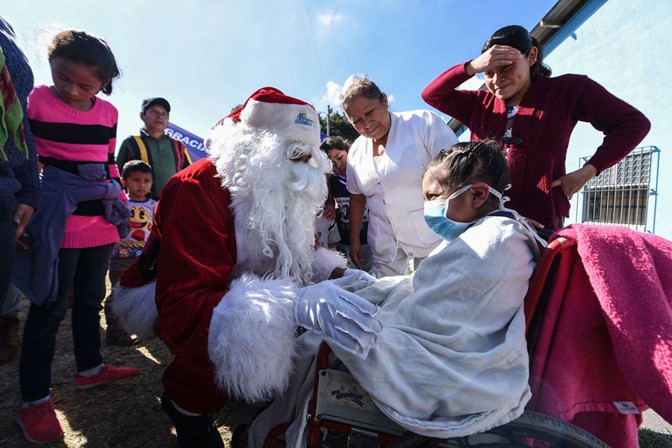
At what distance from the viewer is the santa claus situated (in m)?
1.22

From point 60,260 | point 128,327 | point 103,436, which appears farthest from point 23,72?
point 103,436

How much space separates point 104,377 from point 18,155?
5.47 ft

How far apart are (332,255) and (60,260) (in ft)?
5.01

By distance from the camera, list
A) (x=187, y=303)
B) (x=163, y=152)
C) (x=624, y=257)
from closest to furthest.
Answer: (x=624, y=257) → (x=187, y=303) → (x=163, y=152)

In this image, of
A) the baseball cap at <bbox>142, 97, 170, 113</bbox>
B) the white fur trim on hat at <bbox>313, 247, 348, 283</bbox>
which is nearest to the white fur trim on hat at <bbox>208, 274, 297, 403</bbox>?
the white fur trim on hat at <bbox>313, 247, 348, 283</bbox>

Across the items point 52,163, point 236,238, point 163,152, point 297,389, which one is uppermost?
point 163,152

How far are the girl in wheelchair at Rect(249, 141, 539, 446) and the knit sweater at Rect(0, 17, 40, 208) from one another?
4.52 ft

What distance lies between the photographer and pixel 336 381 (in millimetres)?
1146

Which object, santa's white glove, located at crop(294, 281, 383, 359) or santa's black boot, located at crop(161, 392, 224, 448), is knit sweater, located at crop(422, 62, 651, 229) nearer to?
santa's white glove, located at crop(294, 281, 383, 359)

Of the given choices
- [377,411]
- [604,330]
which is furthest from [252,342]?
[604,330]

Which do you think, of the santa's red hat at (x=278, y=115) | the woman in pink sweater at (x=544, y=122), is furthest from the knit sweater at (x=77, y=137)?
the woman in pink sweater at (x=544, y=122)

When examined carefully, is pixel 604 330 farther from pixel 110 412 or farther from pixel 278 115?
pixel 110 412

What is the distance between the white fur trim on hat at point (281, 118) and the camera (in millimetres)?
1757

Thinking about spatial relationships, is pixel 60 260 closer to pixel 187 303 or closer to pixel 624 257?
pixel 187 303
